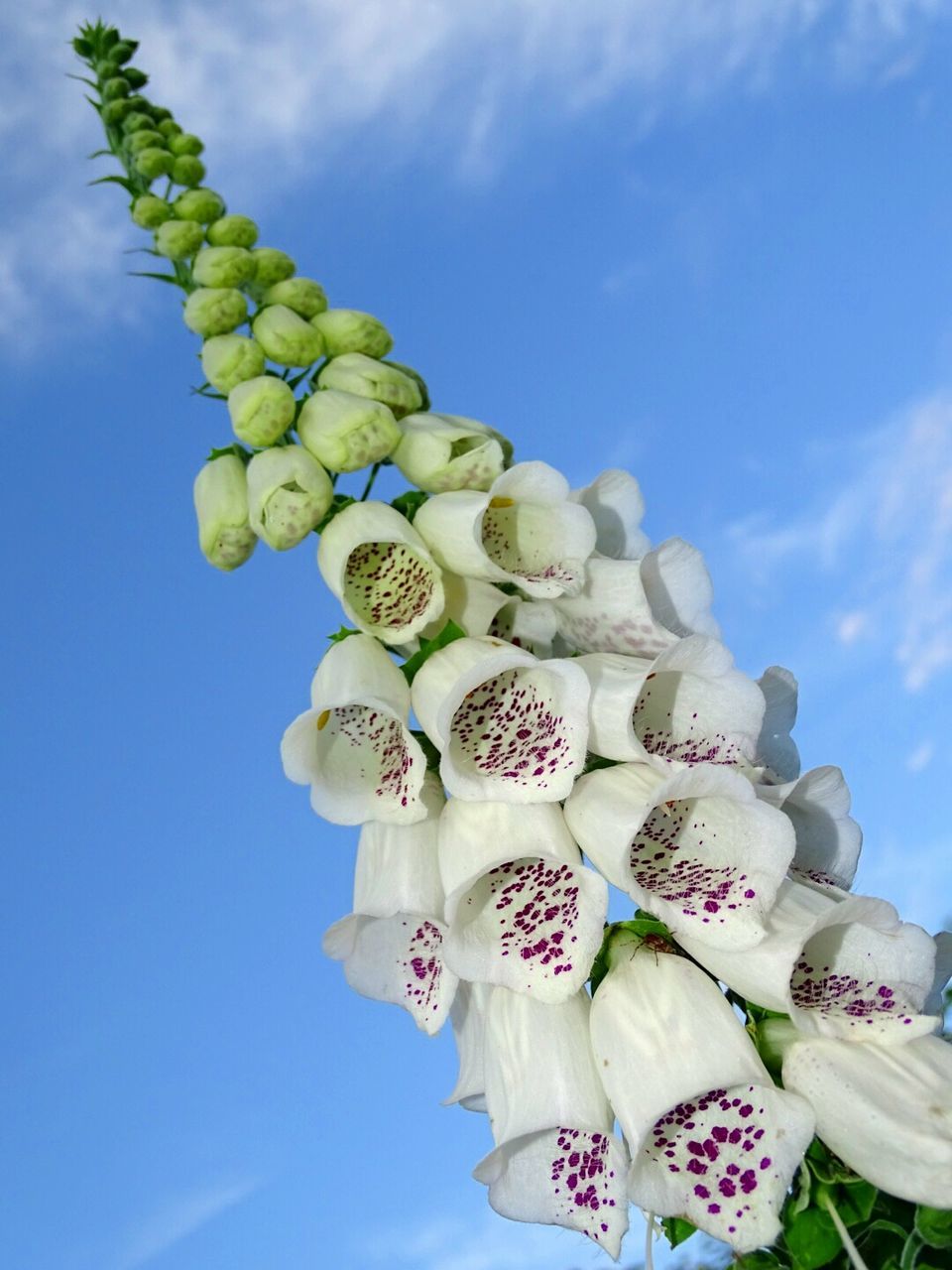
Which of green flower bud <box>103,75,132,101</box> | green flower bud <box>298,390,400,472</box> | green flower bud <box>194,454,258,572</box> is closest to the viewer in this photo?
green flower bud <box>298,390,400,472</box>

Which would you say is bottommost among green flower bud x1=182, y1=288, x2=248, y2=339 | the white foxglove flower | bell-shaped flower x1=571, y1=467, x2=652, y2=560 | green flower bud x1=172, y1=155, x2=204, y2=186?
the white foxglove flower

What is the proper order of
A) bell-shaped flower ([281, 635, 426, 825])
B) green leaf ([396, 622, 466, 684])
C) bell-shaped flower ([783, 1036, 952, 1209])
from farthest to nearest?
green leaf ([396, 622, 466, 684]) < bell-shaped flower ([281, 635, 426, 825]) < bell-shaped flower ([783, 1036, 952, 1209])

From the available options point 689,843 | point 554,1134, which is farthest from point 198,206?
point 554,1134

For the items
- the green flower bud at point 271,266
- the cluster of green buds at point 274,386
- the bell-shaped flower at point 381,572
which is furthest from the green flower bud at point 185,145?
the bell-shaped flower at point 381,572

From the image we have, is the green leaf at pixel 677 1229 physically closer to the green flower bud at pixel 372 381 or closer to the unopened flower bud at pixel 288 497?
the unopened flower bud at pixel 288 497

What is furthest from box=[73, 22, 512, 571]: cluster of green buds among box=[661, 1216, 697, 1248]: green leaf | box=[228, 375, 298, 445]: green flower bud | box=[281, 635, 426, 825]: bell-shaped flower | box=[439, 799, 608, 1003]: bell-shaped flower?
box=[661, 1216, 697, 1248]: green leaf

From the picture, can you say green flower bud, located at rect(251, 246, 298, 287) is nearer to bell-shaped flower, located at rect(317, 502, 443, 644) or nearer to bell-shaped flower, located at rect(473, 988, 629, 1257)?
bell-shaped flower, located at rect(317, 502, 443, 644)

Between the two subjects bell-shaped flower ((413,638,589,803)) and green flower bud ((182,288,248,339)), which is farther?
green flower bud ((182,288,248,339))
